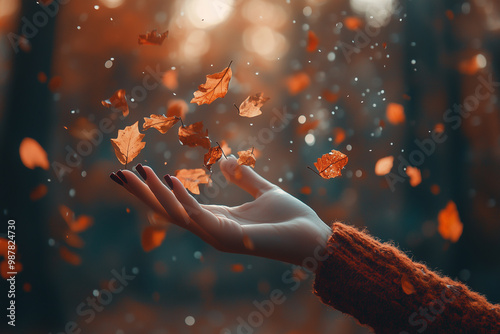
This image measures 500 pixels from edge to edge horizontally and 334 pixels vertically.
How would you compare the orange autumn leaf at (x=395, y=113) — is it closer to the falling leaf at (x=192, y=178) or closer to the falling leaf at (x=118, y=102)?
the falling leaf at (x=192, y=178)

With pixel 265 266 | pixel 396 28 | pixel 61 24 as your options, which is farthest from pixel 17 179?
pixel 396 28

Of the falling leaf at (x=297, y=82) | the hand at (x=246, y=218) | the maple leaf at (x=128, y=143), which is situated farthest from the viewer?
the falling leaf at (x=297, y=82)

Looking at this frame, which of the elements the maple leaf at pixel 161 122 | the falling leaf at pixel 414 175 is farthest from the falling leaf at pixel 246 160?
the falling leaf at pixel 414 175

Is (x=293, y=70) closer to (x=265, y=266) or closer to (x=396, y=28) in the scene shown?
(x=396, y=28)

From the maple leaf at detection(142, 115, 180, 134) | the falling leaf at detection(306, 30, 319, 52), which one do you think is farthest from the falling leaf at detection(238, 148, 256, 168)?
the falling leaf at detection(306, 30, 319, 52)

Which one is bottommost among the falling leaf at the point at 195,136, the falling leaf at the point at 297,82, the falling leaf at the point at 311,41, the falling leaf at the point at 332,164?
the falling leaf at the point at 332,164

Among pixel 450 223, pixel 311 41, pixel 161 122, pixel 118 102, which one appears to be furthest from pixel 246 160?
pixel 450 223

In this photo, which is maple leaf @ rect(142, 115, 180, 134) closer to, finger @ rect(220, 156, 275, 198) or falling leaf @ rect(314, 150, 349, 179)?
finger @ rect(220, 156, 275, 198)
